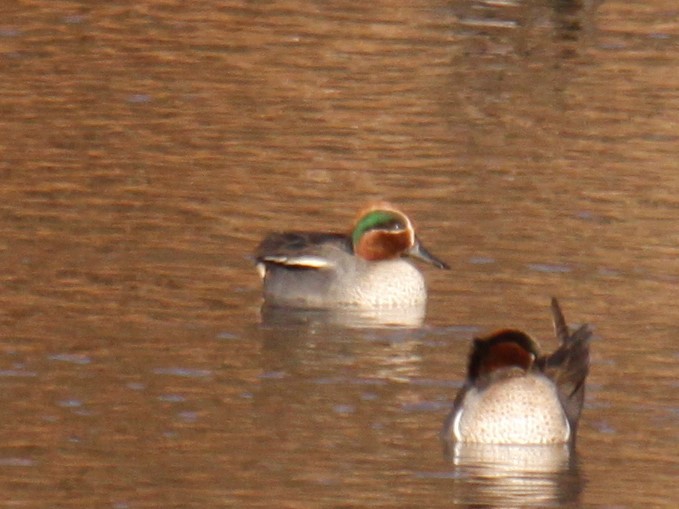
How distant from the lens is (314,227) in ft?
49.5

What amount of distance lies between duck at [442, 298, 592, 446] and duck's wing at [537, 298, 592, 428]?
0.03 ft

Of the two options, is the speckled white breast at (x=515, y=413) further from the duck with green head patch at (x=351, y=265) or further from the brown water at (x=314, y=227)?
the duck with green head patch at (x=351, y=265)

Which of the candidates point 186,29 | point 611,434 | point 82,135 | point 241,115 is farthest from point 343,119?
point 611,434

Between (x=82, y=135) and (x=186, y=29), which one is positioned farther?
(x=186, y=29)

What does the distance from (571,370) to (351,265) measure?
3.16 metres

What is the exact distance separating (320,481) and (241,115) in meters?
8.31

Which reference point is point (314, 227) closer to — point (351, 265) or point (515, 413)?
point (351, 265)

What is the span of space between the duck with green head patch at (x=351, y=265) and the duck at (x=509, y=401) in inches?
111

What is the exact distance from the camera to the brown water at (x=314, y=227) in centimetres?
1029

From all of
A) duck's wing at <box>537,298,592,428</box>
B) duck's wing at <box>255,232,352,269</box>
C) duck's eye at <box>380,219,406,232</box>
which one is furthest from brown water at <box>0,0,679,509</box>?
duck's eye at <box>380,219,406,232</box>

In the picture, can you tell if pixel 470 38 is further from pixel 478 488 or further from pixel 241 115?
pixel 478 488

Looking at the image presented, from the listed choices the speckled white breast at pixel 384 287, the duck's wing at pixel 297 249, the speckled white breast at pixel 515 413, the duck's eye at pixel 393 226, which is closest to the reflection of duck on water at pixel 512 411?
the speckled white breast at pixel 515 413

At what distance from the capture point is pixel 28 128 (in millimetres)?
17219

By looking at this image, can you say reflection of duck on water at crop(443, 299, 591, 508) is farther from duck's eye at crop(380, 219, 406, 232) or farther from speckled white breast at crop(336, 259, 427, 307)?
duck's eye at crop(380, 219, 406, 232)
